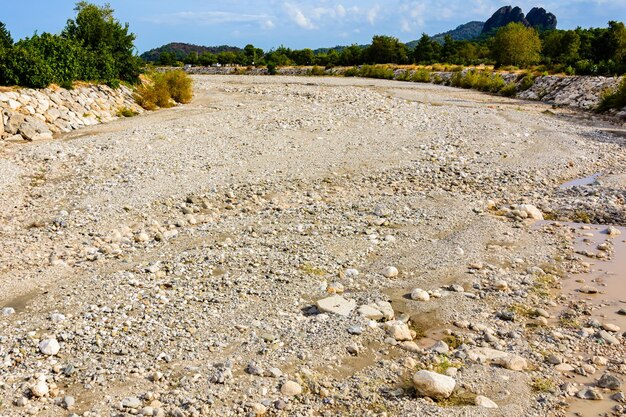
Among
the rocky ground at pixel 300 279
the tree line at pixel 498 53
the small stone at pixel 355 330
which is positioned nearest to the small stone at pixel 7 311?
the rocky ground at pixel 300 279

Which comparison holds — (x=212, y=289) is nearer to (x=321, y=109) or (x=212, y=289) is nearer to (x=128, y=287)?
(x=128, y=287)

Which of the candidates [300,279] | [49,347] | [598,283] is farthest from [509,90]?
[49,347]

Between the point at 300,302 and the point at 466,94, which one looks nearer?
the point at 300,302

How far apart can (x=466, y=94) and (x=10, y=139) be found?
100ft

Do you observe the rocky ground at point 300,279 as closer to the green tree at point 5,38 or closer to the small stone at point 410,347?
the small stone at point 410,347

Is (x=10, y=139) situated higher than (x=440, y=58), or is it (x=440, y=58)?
(x=440, y=58)

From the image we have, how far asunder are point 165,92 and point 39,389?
23418 mm

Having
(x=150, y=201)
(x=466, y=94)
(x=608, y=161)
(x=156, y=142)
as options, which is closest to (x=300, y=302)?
(x=150, y=201)

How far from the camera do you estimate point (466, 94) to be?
37906mm

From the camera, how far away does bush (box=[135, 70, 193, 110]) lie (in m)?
26.3

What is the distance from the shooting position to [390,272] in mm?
8477

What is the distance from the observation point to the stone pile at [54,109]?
17.6 meters

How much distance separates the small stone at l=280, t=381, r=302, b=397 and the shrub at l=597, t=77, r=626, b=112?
95.1 ft

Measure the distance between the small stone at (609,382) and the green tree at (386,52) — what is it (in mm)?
70974
